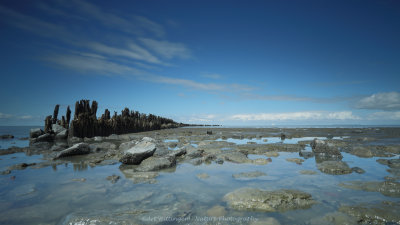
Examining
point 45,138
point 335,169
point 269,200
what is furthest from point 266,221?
point 45,138

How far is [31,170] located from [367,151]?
550 inches

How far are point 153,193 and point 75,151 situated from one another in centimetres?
753

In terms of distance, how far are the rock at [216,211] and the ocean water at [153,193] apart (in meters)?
0.09

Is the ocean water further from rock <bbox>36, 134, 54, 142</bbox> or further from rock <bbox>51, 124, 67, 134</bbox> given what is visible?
rock <bbox>51, 124, 67, 134</bbox>

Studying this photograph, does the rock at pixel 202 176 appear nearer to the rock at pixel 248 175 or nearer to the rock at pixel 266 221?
the rock at pixel 248 175

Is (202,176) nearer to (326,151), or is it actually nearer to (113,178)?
(113,178)

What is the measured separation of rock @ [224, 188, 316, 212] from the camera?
3.76m

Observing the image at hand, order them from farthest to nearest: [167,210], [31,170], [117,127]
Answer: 1. [117,127]
2. [31,170]
3. [167,210]

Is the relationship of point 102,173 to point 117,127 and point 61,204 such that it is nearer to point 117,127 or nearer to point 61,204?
point 61,204

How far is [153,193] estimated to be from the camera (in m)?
4.61

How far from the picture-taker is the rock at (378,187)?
4400mm

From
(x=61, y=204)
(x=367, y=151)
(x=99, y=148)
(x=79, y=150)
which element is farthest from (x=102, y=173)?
(x=367, y=151)

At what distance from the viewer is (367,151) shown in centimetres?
936

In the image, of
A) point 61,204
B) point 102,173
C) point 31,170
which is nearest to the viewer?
point 61,204
